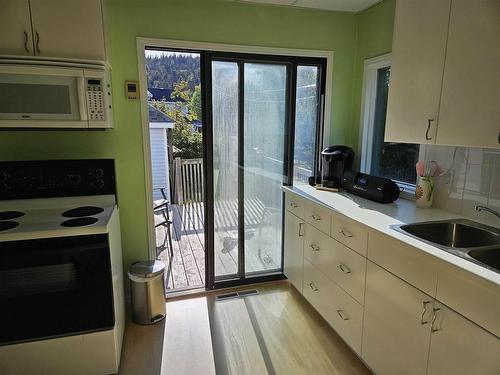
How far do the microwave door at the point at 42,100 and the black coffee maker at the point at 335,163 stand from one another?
1.77m

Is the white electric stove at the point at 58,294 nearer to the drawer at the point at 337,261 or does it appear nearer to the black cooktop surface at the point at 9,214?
the black cooktop surface at the point at 9,214

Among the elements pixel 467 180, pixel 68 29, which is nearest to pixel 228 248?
pixel 467 180

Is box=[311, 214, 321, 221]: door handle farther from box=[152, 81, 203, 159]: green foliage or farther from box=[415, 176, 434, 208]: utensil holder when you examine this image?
box=[152, 81, 203, 159]: green foliage

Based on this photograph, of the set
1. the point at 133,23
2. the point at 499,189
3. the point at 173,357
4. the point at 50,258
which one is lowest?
the point at 173,357

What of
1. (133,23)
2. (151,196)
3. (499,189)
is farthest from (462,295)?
(133,23)

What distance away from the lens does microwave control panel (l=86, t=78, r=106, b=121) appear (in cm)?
185

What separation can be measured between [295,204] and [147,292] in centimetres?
129

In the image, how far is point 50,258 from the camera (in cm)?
164

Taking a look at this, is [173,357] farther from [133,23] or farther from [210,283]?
[133,23]

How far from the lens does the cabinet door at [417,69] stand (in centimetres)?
161

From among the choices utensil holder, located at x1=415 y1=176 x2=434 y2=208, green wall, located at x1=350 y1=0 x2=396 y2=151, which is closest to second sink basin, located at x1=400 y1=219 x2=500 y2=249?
utensil holder, located at x1=415 y1=176 x2=434 y2=208


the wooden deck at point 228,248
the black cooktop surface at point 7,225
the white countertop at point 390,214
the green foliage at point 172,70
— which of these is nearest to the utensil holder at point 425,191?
the white countertop at point 390,214

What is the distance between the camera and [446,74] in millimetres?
1561

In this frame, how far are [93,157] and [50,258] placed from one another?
33.9 inches
